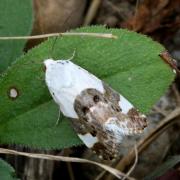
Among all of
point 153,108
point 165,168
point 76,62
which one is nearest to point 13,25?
point 76,62

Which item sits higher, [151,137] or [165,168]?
[151,137]

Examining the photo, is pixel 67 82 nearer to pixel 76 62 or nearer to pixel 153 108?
pixel 76 62

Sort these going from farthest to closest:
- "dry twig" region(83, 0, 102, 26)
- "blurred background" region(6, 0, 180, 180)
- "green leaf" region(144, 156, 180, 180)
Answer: "dry twig" region(83, 0, 102, 26) → "blurred background" region(6, 0, 180, 180) → "green leaf" region(144, 156, 180, 180)

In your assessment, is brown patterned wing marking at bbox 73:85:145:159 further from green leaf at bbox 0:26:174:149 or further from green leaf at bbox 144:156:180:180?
green leaf at bbox 144:156:180:180

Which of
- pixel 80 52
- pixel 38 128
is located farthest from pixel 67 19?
pixel 38 128

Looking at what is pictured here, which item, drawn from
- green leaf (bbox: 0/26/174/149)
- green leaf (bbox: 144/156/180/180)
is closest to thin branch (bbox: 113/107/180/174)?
green leaf (bbox: 144/156/180/180)

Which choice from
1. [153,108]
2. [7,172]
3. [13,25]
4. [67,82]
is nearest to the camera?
[7,172]

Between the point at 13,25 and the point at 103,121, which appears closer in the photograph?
the point at 103,121
